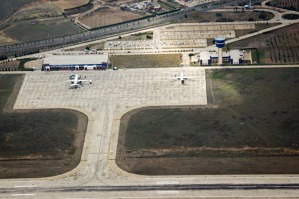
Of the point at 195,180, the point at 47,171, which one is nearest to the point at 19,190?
the point at 47,171

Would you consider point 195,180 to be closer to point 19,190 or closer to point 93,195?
point 93,195

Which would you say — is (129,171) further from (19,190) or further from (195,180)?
(19,190)

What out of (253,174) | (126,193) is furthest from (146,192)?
(253,174)

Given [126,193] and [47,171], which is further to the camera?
[47,171]

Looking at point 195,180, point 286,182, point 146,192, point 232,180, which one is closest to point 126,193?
point 146,192

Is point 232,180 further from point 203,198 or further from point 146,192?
point 146,192

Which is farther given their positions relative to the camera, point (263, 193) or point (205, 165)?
point (205, 165)

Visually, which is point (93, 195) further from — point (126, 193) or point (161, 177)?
point (161, 177)
